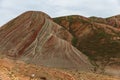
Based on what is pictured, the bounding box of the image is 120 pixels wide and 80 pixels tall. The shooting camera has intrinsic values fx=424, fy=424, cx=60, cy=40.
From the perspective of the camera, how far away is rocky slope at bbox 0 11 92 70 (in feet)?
266

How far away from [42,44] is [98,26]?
1630cm

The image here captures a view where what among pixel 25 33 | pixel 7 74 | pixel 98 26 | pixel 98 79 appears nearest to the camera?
pixel 7 74

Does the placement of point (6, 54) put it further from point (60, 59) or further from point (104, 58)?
point (104, 58)

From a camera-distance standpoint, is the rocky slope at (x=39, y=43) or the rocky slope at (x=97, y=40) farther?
the rocky slope at (x=97, y=40)

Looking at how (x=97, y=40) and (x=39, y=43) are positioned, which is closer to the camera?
(x=39, y=43)

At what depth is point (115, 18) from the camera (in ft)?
334

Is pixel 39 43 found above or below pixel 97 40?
below

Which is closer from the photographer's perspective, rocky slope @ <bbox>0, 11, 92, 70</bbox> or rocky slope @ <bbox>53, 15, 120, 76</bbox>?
rocky slope @ <bbox>0, 11, 92, 70</bbox>

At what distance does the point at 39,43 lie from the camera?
84.1m

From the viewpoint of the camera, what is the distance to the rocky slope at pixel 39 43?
81.1 meters

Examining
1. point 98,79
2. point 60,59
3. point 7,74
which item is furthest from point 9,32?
point 7,74

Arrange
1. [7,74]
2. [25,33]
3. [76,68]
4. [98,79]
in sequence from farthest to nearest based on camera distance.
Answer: [25,33], [76,68], [98,79], [7,74]

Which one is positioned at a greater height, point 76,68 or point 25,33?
point 25,33

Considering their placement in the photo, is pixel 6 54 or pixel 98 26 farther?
pixel 98 26
